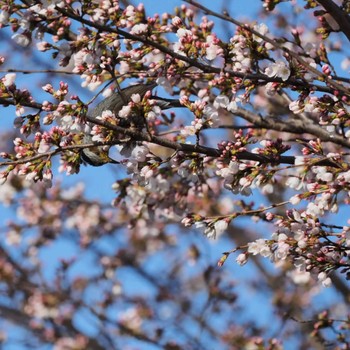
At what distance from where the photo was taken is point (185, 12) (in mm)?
4324

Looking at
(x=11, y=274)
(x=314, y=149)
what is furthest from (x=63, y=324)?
(x=314, y=149)

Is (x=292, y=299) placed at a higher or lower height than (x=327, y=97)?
higher

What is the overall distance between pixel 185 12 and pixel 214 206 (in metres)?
4.33

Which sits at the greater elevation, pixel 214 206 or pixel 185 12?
pixel 214 206

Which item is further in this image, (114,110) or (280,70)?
(114,110)

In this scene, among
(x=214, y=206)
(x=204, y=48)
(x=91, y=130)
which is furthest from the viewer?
(x=214, y=206)

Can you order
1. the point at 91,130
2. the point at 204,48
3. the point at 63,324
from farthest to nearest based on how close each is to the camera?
the point at 63,324 → the point at 204,48 → the point at 91,130

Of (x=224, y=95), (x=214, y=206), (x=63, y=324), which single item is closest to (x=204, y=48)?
(x=224, y=95)

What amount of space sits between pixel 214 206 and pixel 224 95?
4739mm

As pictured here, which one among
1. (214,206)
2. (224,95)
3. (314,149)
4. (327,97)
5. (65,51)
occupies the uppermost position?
(214,206)

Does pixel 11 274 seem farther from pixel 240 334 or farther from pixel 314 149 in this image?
pixel 314 149

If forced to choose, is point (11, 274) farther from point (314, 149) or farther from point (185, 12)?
point (314, 149)

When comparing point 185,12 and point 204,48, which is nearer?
point 204,48

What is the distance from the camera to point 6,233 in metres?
9.08
